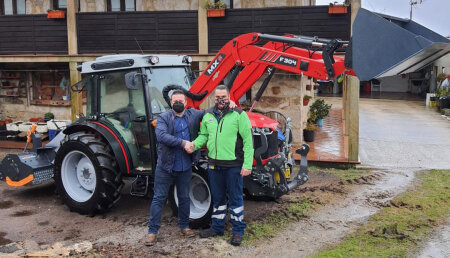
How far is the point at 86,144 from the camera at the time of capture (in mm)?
6578

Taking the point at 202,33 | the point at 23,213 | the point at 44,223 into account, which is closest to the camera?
the point at 44,223

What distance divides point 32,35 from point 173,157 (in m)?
9.52

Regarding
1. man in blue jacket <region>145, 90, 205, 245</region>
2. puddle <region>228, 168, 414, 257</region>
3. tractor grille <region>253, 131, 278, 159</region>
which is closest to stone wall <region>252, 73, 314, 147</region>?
puddle <region>228, 168, 414, 257</region>

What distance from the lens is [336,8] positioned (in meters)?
11.0

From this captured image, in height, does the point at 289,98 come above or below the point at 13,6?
below

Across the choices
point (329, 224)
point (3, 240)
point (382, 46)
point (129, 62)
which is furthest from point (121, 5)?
point (382, 46)

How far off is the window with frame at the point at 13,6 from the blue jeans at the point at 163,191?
11.4m

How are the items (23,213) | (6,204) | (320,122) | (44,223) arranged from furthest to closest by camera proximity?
(320,122), (6,204), (23,213), (44,223)

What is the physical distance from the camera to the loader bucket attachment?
4.69 metres

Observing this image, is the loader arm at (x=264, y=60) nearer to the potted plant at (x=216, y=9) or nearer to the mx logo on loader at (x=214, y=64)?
the mx logo on loader at (x=214, y=64)

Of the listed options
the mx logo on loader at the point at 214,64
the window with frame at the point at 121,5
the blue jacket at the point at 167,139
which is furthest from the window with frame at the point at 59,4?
the blue jacket at the point at 167,139

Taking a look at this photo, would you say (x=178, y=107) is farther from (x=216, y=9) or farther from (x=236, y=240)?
(x=216, y=9)

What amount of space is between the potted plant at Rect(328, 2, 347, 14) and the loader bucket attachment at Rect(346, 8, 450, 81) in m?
5.99

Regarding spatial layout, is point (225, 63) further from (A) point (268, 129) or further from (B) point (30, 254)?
(B) point (30, 254)
